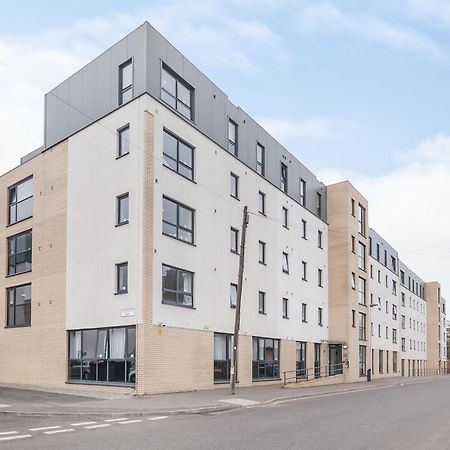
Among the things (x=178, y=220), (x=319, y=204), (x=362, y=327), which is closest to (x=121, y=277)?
(x=178, y=220)

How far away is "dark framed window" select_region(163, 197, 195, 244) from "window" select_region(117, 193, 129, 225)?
1.49 metres

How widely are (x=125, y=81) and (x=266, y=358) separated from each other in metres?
15.6

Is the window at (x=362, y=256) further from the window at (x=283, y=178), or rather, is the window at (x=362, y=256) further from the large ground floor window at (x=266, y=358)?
the large ground floor window at (x=266, y=358)

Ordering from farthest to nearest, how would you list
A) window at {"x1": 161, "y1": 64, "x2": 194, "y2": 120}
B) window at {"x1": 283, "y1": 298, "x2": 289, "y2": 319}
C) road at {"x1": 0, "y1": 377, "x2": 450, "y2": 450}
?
window at {"x1": 283, "y1": 298, "x2": 289, "y2": 319} < window at {"x1": 161, "y1": 64, "x2": 194, "y2": 120} < road at {"x1": 0, "y1": 377, "x2": 450, "y2": 450}

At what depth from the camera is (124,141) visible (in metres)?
23.3

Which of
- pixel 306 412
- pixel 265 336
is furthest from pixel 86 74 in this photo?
pixel 306 412

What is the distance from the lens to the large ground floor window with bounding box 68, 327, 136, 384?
21.5m

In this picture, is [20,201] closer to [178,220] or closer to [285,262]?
[178,220]

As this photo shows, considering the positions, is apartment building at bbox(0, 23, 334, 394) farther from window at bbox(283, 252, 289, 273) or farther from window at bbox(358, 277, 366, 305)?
window at bbox(358, 277, 366, 305)

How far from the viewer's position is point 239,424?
13.2m

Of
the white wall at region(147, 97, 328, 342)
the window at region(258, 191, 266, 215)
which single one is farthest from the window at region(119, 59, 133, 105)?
the window at region(258, 191, 266, 215)

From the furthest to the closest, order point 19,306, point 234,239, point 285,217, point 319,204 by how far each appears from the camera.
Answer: point 319,204 → point 285,217 → point 234,239 → point 19,306

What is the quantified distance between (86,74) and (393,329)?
45.3 meters

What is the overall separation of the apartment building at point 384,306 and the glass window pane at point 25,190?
32.7m
